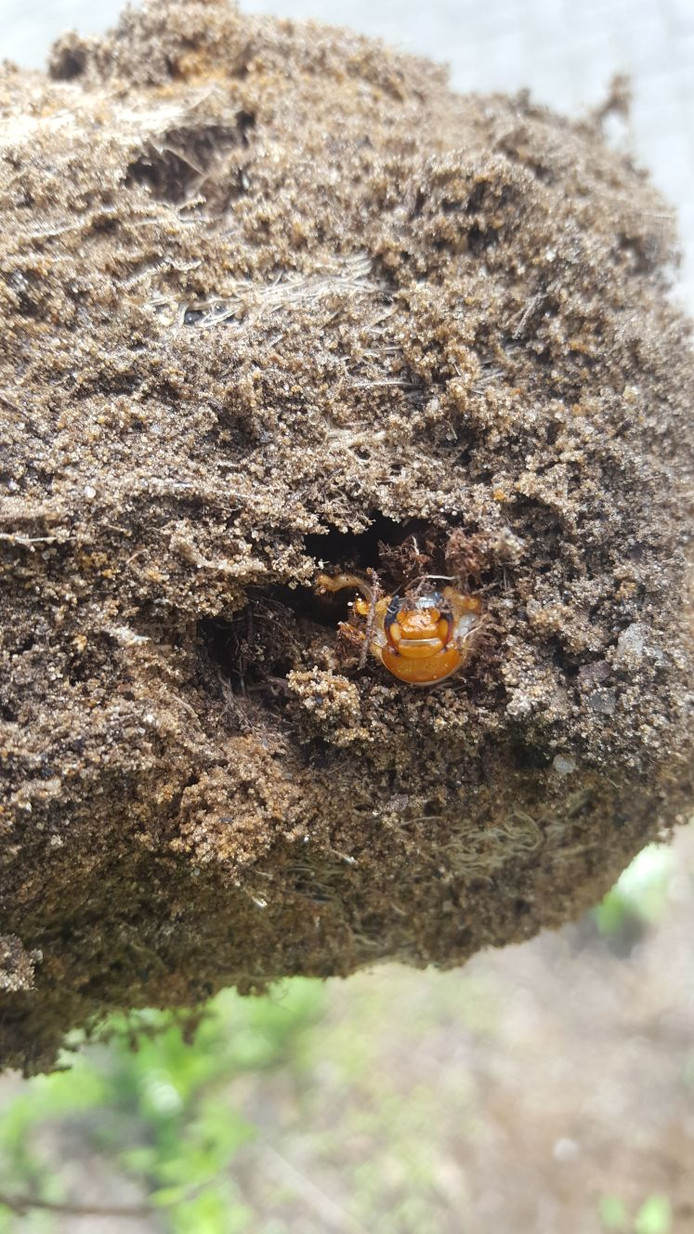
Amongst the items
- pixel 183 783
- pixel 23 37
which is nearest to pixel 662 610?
pixel 183 783

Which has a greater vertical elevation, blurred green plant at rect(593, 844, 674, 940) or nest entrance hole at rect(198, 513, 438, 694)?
nest entrance hole at rect(198, 513, 438, 694)

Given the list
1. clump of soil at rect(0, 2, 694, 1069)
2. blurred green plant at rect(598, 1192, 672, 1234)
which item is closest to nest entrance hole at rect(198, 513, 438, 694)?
clump of soil at rect(0, 2, 694, 1069)

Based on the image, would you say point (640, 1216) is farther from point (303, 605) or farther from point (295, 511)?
→ point (295, 511)

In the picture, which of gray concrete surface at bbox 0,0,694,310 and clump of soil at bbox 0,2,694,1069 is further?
gray concrete surface at bbox 0,0,694,310

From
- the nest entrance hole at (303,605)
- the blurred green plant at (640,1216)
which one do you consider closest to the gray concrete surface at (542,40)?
the nest entrance hole at (303,605)

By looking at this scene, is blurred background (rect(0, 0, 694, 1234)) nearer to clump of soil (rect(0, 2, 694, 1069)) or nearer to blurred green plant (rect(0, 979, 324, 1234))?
blurred green plant (rect(0, 979, 324, 1234))

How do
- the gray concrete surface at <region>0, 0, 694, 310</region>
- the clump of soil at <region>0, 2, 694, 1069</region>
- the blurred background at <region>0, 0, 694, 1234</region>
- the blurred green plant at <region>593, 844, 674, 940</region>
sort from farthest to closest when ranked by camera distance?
the blurred green plant at <region>593, 844, 674, 940</region> → the gray concrete surface at <region>0, 0, 694, 310</region> → the blurred background at <region>0, 0, 694, 1234</region> → the clump of soil at <region>0, 2, 694, 1069</region>

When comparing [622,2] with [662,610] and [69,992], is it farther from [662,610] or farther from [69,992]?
[69,992]
